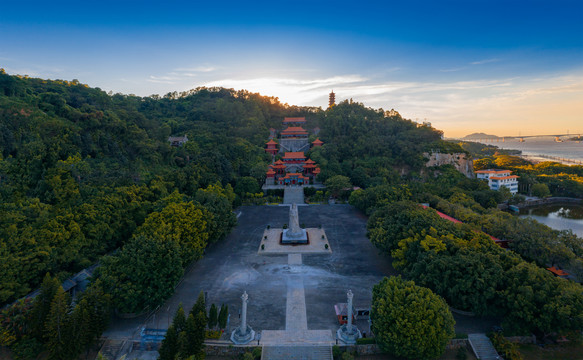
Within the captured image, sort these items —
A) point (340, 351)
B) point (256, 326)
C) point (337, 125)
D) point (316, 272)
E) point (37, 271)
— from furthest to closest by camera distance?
point (337, 125) < point (316, 272) < point (37, 271) < point (256, 326) < point (340, 351)

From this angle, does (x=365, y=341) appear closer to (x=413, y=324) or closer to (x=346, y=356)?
(x=346, y=356)

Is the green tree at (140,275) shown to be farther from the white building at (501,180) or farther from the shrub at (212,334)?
the white building at (501,180)

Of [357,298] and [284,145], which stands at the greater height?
[284,145]

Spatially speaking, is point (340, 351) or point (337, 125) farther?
point (337, 125)

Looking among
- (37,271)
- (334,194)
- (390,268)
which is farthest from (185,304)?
(334,194)

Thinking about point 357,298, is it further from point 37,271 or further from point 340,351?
point 37,271

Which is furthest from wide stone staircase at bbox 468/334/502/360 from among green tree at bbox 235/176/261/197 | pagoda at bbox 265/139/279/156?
pagoda at bbox 265/139/279/156
